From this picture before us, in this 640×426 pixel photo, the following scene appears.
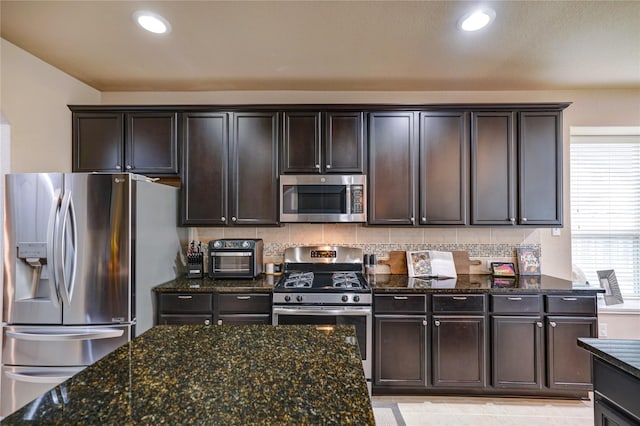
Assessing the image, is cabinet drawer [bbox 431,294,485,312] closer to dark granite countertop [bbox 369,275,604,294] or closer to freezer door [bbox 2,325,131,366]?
dark granite countertop [bbox 369,275,604,294]

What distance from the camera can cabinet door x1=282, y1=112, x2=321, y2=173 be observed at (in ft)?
9.46

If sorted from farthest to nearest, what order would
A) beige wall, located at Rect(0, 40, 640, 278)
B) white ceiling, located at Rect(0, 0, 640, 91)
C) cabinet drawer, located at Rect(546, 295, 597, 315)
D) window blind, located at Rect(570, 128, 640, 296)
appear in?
window blind, located at Rect(570, 128, 640, 296)
beige wall, located at Rect(0, 40, 640, 278)
cabinet drawer, located at Rect(546, 295, 597, 315)
white ceiling, located at Rect(0, 0, 640, 91)

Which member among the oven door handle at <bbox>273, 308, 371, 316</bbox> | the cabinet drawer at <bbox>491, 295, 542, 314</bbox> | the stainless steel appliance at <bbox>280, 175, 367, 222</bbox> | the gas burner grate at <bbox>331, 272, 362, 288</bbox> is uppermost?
the stainless steel appliance at <bbox>280, 175, 367, 222</bbox>

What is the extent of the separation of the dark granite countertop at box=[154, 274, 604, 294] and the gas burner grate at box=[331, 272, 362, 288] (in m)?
0.15

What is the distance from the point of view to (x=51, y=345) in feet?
7.25

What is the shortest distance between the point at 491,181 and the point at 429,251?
88 cm

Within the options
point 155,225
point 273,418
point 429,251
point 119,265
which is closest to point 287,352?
point 273,418

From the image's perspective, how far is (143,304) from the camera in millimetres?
2396

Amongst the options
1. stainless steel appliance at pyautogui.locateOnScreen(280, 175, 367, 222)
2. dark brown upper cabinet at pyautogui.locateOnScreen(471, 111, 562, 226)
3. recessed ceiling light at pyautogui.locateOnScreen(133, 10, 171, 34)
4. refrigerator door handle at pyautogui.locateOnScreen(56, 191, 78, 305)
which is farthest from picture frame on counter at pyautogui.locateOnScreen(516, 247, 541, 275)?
refrigerator door handle at pyautogui.locateOnScreen(56, 191, 78, 305)

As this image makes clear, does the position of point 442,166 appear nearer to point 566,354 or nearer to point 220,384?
point 566,354

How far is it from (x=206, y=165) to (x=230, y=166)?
0.76 feet

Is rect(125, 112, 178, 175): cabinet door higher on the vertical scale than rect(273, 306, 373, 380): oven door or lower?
higher

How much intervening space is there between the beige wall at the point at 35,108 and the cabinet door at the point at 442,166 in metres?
3.30

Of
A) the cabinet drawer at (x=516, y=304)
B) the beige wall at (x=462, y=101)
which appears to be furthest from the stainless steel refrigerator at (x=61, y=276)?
the cabinet drawer at (x=516, y=304)
